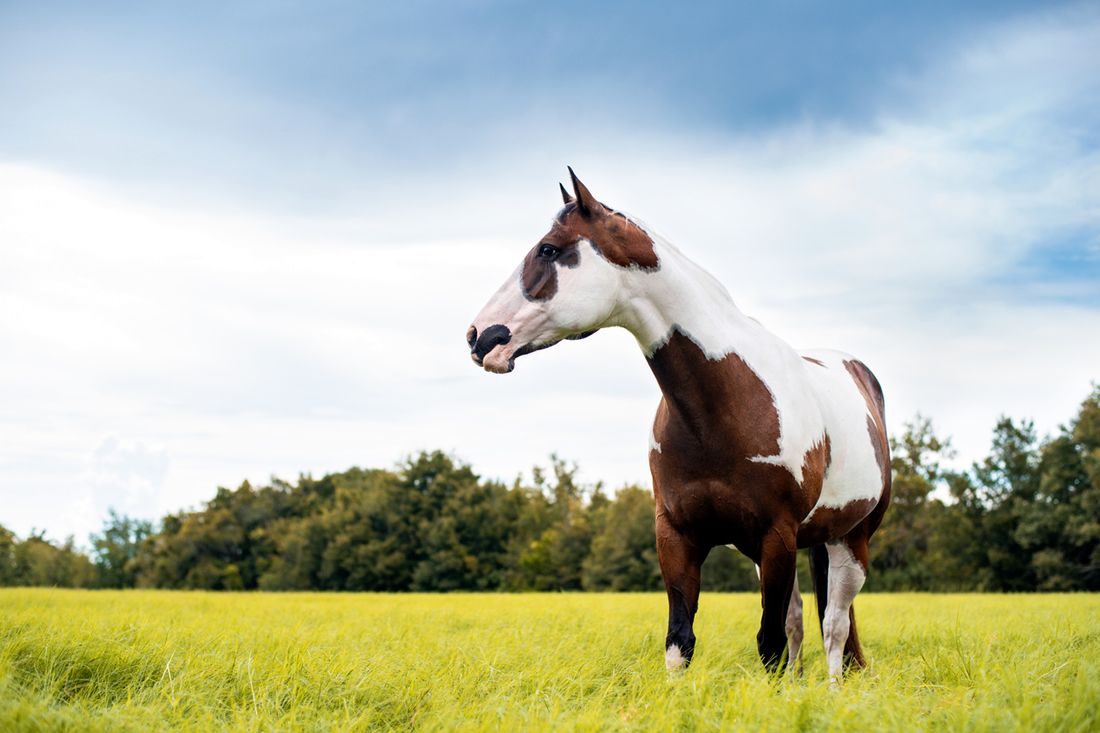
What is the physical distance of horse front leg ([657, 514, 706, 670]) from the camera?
462 centimetres

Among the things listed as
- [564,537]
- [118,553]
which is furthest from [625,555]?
[118,553]

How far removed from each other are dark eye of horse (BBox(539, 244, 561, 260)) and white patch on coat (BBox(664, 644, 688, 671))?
229cm

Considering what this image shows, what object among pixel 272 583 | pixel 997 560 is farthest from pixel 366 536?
pixel 997 560

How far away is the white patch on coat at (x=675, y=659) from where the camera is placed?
181 inches

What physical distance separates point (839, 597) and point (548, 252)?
3.56 metres

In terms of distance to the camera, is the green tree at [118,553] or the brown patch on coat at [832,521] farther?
the green tree at [118,553]

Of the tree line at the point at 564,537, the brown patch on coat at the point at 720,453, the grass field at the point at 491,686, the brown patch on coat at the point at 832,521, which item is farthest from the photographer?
the tree line at the point at 564,537

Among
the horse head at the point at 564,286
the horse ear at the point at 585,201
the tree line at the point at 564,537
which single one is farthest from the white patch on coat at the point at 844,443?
the tree line at the point at 564,537

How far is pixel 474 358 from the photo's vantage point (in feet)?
14.1

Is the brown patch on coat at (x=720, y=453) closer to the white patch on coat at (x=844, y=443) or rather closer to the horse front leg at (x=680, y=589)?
the horse front leg at (x=680, y=589)

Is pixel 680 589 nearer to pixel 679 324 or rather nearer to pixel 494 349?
pixel 679 324

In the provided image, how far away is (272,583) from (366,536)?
25.0ft

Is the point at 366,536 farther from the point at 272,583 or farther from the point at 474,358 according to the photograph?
the point at 474,358

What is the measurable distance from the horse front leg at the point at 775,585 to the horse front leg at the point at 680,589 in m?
0.38
